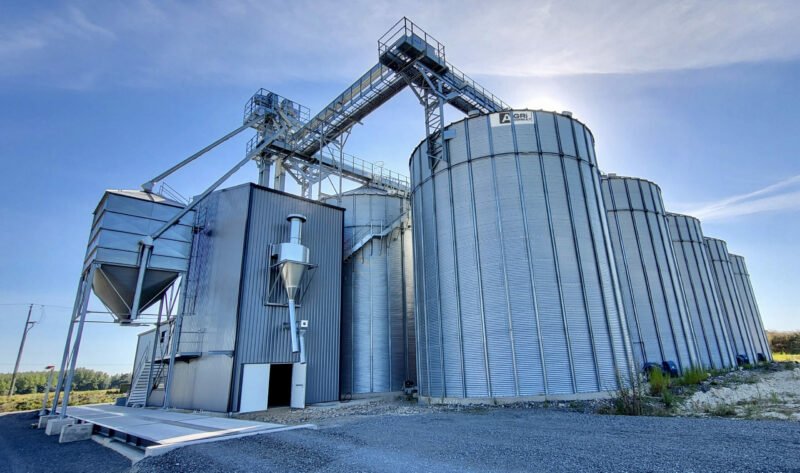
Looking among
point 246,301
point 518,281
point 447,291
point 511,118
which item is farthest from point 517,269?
point 246,301

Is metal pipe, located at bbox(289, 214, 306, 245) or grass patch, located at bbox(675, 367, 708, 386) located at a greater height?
metal pipe, located at bbox(289, 214, 306, 245)

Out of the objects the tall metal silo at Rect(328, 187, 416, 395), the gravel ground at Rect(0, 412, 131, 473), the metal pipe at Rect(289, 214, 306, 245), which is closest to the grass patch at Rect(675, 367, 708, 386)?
the tall metal silo at Rect(328, 187, 416, 395)

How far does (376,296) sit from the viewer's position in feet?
77.2

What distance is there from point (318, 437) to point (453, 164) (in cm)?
1250

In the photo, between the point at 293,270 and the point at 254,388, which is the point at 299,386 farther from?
the point at 293,270

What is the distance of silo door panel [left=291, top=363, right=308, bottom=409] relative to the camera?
17.0 meters

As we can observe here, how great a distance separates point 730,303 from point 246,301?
40.3 meters

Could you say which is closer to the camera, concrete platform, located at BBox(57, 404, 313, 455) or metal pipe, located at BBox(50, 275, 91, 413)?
concrete platform, located at BBox(57, 404, 313, 455)

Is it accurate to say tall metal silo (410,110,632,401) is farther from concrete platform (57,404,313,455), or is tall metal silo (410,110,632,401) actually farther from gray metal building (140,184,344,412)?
concrete platform (57,404,313,455)

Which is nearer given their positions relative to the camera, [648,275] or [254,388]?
[254,388]

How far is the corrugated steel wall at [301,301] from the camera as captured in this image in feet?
57.3

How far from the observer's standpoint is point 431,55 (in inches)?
771

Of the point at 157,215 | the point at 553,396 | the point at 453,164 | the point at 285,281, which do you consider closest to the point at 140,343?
the point at 157,215

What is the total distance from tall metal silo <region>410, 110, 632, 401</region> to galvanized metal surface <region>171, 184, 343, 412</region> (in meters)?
5.23
